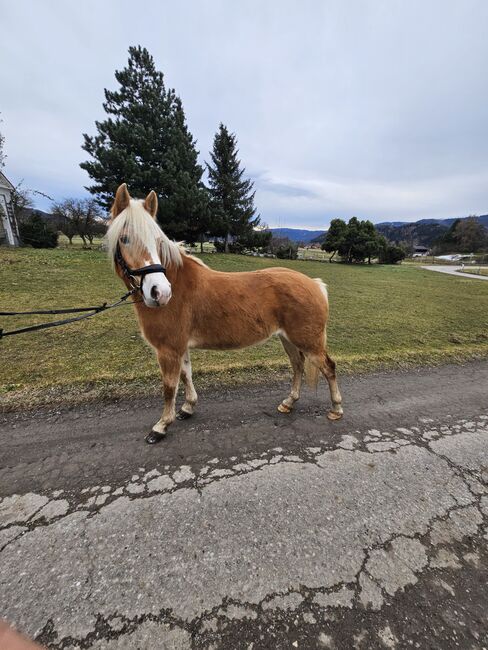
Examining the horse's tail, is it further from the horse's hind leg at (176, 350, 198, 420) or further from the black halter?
the black halter

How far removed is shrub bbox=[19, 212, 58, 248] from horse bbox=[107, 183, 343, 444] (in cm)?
2692

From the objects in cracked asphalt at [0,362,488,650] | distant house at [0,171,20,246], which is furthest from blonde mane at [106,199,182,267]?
distant house at [0,171,20,246]

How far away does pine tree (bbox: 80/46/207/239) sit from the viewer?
57.9 ft

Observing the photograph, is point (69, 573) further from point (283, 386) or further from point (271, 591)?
point (283, 386)

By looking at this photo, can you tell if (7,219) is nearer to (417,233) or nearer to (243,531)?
(243,531)

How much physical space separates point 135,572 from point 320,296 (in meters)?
3.05

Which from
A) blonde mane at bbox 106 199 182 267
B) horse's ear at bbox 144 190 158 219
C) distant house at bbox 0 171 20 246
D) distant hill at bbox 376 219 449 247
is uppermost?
distant hill at bbox 376 219 449 247

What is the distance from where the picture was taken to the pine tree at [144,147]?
695 inches

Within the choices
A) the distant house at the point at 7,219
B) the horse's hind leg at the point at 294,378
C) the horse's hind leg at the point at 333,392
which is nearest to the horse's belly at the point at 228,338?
the horse's hind leg at the point at 294,378

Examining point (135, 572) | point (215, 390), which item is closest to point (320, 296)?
point (215, 390)

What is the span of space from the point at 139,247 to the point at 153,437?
1.99 m

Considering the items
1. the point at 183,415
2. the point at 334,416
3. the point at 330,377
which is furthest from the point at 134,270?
the point at 334,416

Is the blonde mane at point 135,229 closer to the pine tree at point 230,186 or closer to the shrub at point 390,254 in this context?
the pine tree at point 230,186

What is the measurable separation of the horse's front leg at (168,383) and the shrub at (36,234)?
27.3 m
